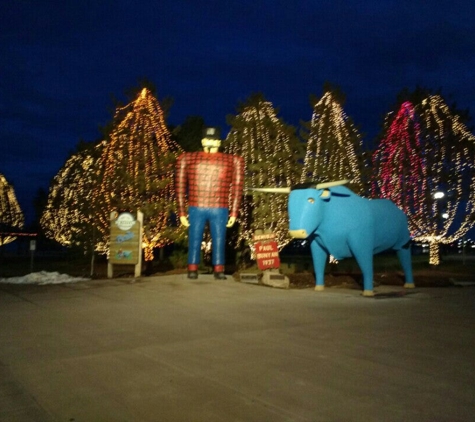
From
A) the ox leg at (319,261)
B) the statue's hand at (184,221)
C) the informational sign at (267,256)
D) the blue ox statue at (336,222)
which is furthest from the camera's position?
the informational sign at (267,256)

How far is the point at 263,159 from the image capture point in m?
19.2

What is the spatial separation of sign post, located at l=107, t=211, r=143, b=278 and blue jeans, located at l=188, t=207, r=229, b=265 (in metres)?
2.04

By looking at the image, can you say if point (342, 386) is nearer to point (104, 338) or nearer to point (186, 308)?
point (104, 338)

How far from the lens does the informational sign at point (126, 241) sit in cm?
1533

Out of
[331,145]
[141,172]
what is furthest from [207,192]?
[331,145]

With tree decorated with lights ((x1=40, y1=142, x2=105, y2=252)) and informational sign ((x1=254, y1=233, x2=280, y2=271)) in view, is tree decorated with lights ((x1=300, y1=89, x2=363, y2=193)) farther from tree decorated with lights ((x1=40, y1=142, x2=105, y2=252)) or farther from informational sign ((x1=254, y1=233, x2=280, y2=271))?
tree decorated with lights ((x1=40, y1=142, x2=105, y2=252))

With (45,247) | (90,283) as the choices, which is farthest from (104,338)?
(45,247)

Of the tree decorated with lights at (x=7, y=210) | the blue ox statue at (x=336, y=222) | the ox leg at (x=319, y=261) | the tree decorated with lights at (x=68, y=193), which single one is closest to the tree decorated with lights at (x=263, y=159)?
the ox leg at (x=319, y=261)

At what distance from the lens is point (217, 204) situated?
45.3ft

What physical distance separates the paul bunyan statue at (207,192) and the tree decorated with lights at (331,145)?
21.8ft

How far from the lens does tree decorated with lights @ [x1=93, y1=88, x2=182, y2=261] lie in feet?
62.6

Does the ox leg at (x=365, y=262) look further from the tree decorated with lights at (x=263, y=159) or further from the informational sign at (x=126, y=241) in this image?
the tree decorated with lights at (x=263, y=159)

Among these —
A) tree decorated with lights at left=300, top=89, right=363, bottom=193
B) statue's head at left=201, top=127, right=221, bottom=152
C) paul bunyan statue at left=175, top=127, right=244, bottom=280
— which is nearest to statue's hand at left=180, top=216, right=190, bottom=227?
paul bunyan statue at left=175, top=127, right=244, bottom=280

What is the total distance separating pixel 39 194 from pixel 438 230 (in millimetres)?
36311
